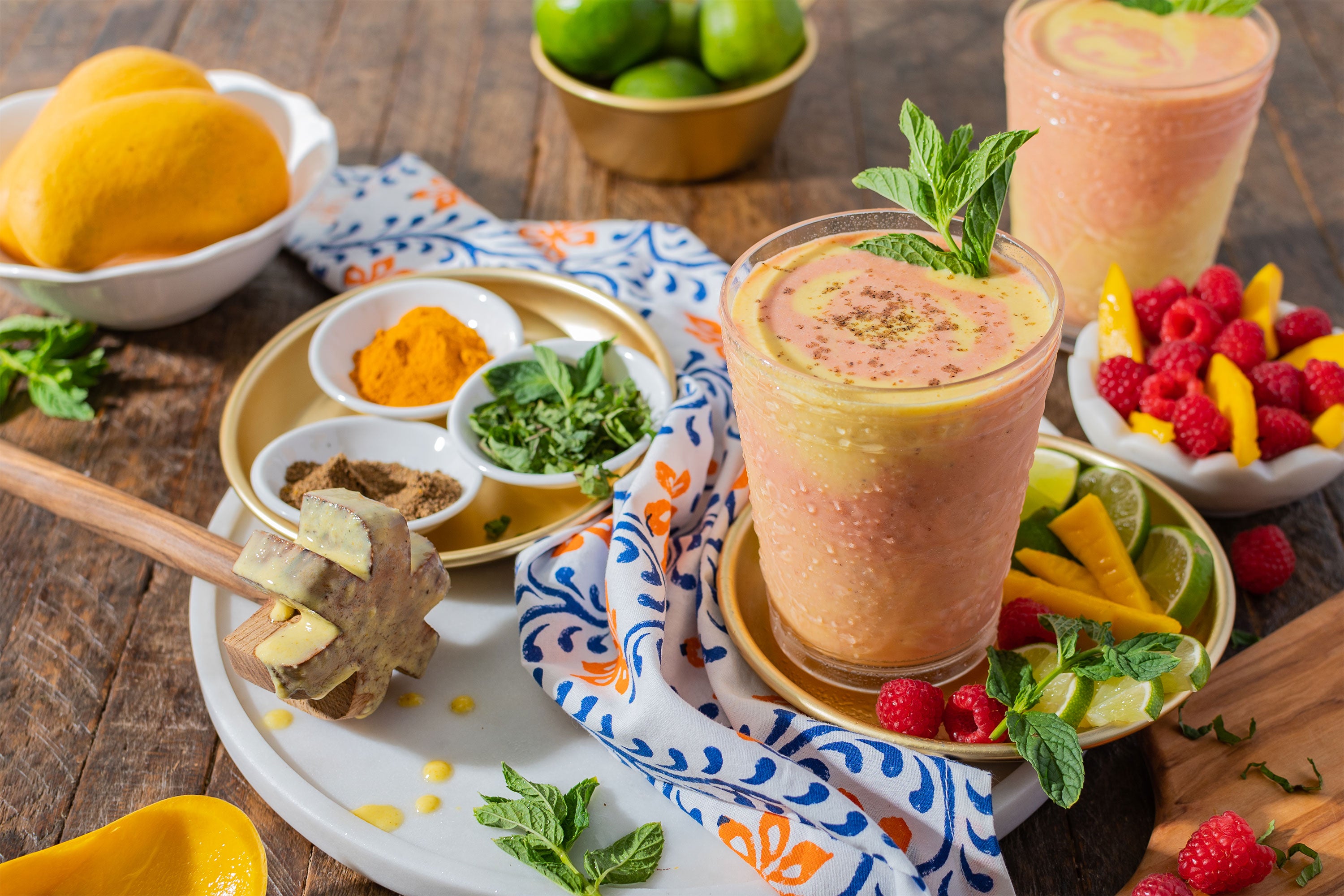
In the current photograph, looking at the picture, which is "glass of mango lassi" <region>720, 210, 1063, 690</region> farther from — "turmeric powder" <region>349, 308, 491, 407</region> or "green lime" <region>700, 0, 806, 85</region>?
"green lime" <region>700, 0, 806, 85</region>

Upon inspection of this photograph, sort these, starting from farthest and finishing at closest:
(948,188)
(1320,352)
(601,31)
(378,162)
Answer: (378,162) < (601,31) < (1320,352) < (948,188)

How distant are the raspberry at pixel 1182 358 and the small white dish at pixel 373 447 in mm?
979

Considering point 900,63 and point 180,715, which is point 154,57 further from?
point 900,63

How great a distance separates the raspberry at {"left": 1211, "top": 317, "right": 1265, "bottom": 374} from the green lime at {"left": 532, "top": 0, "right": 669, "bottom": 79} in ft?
3.84

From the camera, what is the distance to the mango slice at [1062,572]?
1.33m

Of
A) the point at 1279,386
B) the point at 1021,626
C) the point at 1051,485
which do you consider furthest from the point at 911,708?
the point at 1279,386

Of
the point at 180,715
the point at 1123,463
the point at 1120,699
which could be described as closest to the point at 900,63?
the point at 1123,463

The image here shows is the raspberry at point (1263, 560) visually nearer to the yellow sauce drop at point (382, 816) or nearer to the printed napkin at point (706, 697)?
the printed napkin at point (706, 697)

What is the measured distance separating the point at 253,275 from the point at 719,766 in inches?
51.3

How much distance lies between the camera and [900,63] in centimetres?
272

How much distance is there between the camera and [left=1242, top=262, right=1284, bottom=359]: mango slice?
1647 millimetres

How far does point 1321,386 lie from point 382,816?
4.33 ft

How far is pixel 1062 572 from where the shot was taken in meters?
1.33

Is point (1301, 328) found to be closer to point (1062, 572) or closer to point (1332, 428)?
point (1332, 428)
